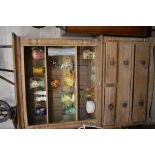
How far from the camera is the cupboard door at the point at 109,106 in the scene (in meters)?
1.62

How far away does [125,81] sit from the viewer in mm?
1658

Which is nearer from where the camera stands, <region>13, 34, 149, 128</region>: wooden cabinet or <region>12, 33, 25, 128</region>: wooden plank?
<region>12, 33, 25, 128</region>: wooden plank

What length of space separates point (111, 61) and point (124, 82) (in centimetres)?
26

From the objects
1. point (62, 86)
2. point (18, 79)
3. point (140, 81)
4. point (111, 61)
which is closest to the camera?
point (18, 79)

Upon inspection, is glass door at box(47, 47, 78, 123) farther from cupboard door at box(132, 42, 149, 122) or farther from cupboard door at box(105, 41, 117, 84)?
cupboard door at box(132, 42, 149, 122)

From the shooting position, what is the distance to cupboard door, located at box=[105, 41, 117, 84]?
5.14ft

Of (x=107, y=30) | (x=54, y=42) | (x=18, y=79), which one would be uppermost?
(x=107, y=30)

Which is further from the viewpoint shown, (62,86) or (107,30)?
(62,86)

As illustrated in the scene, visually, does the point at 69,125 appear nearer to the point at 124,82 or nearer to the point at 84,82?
the point at 84,82

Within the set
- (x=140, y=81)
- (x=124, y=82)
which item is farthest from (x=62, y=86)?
(x=140, y=81)

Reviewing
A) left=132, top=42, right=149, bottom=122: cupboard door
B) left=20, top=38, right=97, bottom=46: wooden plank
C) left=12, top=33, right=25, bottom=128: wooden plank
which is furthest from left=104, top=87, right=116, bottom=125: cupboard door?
left=12, top=33, right=25, bottom=128: wooden plank

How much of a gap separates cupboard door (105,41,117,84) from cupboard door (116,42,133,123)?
56mm

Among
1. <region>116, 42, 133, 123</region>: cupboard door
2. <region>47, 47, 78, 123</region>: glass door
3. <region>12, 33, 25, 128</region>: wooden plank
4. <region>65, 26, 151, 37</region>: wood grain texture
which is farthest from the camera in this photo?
<region>47, 47, 78, 123</region>: glass door
